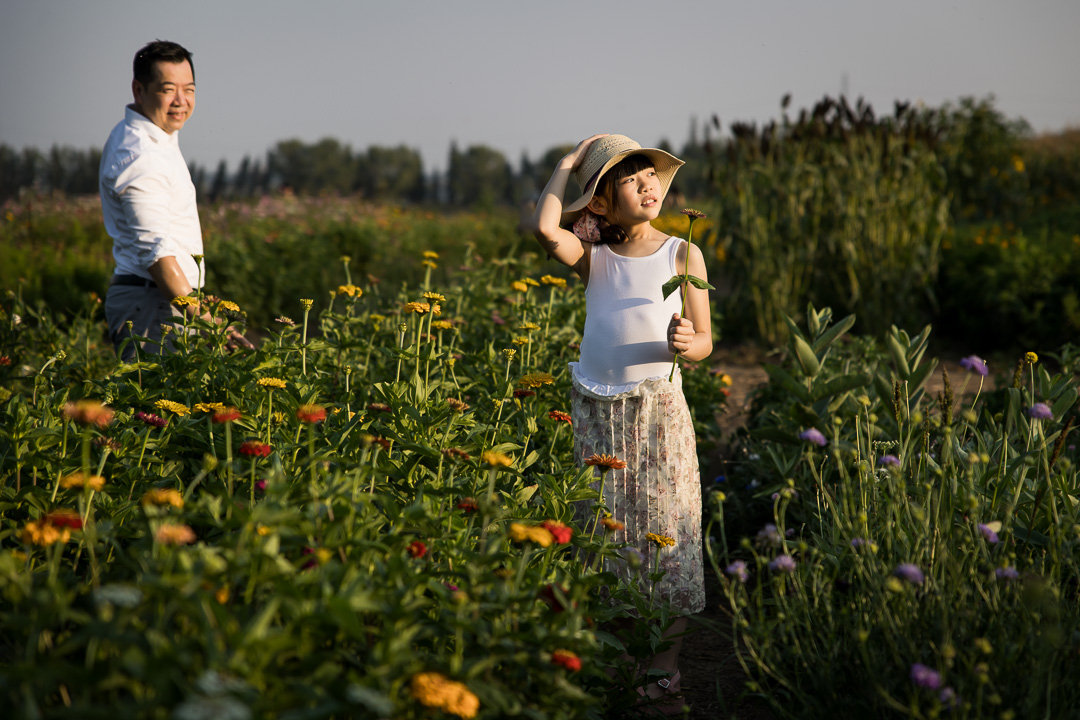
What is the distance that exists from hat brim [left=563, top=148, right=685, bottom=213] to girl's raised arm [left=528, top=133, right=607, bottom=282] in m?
0.06

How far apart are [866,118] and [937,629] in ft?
18.4

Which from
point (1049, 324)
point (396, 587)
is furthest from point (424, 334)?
point (1049, 324)

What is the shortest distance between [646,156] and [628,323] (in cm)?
53

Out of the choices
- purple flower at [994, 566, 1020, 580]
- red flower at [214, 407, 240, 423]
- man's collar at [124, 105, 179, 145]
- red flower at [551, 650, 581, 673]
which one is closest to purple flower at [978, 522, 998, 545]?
purple flower at [994, 566, 1020, 580]

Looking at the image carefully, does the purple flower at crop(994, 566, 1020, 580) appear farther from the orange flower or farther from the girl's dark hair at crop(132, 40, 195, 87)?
the girl's dark hair at crop(132, 40, 195, 87)

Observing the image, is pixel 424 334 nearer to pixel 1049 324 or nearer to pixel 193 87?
pixel 193 87

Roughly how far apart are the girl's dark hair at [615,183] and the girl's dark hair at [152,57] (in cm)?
183

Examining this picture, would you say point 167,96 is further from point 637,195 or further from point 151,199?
point 637,195

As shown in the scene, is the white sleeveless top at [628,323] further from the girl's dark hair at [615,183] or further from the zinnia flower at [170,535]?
the zinnia flower at [170,535]

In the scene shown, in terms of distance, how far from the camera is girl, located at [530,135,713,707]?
2377mm

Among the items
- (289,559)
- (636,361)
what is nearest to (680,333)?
(636,361)

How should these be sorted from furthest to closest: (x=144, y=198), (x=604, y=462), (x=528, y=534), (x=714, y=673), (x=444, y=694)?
(x=144, y=198), (x=714, y=673), (x=604, y=462), (x=528, y=534), (x=444, y=694)

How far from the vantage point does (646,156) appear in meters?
2.48

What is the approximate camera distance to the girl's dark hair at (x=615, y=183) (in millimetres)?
2457
